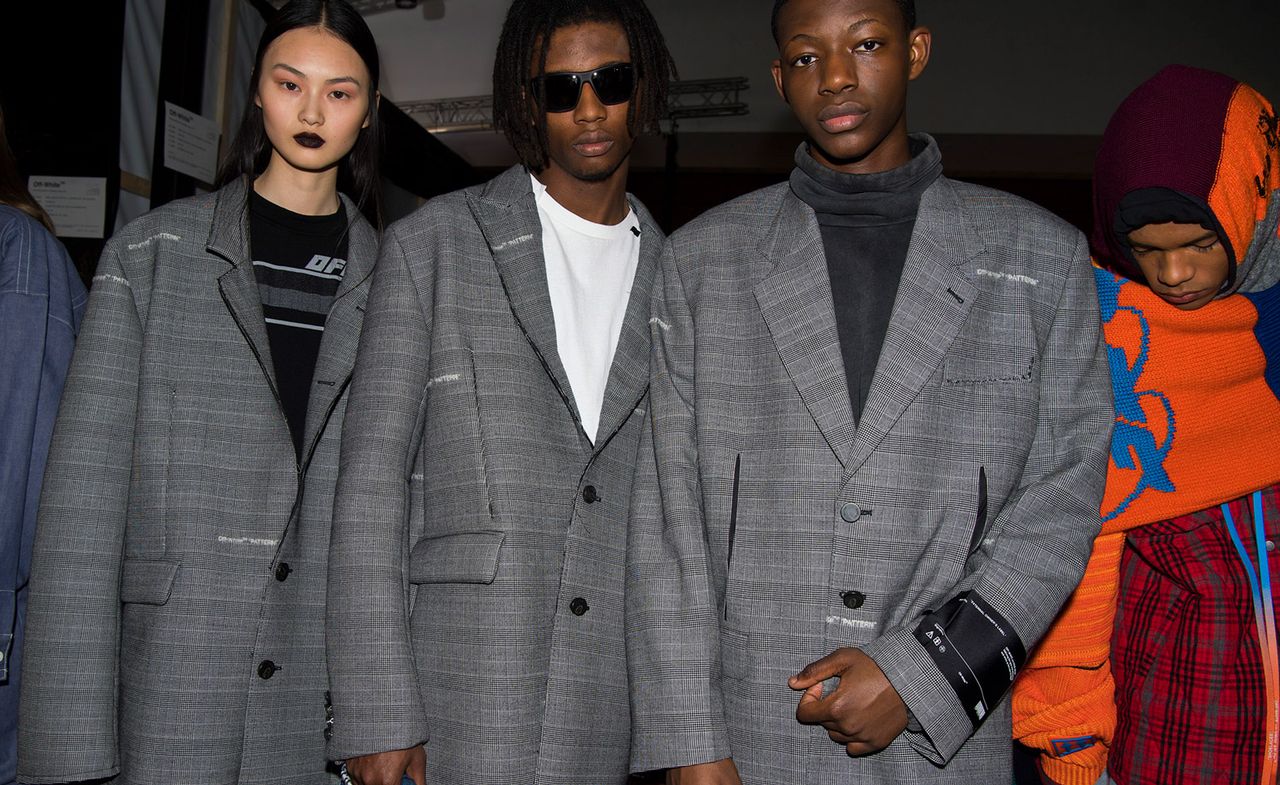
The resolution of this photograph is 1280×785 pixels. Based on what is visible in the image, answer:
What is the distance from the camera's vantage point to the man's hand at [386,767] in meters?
1.48

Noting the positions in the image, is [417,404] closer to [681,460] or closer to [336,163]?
[681,460]

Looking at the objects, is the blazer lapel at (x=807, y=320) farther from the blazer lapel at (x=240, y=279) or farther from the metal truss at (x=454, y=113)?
the metal truss at (x=454, y=113)

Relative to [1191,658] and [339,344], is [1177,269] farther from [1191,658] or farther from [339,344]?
[339,344]

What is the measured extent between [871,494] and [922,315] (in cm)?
29

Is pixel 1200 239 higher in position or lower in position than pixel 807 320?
higher

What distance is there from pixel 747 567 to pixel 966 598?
0.32 metres

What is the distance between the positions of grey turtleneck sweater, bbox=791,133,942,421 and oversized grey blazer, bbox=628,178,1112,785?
51 mm

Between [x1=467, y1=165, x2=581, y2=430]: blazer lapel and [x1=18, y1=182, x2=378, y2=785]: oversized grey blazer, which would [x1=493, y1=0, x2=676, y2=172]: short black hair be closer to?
[x1=467, y1=165, x2=581, y2=430]: blazer lapel

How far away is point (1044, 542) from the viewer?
1.40 meters

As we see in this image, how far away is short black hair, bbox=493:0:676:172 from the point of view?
6.30 ft

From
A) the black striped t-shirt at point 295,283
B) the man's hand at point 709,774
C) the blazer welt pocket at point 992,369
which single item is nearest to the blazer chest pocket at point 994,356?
the blazer welt pocket at point 992,369

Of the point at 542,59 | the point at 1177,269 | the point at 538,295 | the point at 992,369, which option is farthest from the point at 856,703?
the point at 542,59

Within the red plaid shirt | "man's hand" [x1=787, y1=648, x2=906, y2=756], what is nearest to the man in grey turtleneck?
"man's hand" [x1=787, y1=648, x2=906, y2=756]

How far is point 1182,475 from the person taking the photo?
1.78 metres
